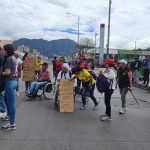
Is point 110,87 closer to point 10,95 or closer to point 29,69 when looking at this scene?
point 10,95

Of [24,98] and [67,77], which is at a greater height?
[67,77]

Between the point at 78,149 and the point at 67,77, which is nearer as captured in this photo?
the point at 78,149

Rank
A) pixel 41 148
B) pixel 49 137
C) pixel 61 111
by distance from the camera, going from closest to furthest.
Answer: pixel 41 148 < pixel 49 137 < pixel 61 111

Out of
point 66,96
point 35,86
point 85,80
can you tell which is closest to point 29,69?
point 35,86

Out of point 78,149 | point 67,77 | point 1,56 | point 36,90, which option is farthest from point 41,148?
point 36,90

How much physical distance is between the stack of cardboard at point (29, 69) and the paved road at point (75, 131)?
436 centimetres

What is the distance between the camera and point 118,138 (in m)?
8.95

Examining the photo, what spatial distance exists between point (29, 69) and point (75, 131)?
30.8 feet

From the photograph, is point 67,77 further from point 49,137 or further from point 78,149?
point 78,149

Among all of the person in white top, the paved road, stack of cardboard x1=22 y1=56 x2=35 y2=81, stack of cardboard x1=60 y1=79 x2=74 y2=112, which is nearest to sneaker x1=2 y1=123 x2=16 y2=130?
the paved road

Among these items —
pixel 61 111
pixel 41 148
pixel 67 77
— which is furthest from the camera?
pixel 67 77

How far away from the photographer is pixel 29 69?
1862 centimetres

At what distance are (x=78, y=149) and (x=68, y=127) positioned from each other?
2.40 metres

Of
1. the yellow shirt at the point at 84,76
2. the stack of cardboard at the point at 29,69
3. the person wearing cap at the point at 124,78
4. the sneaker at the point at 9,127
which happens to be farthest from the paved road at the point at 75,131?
the stack of cardboard at the point at 29,69
